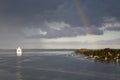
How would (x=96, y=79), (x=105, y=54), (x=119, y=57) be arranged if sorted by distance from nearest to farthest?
(x=96, y=79), (x=119, y=57), (x=105, y=54)

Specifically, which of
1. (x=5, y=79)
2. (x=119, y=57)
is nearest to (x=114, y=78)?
(x=5, y=79)

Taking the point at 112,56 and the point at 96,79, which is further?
the point at 112,56

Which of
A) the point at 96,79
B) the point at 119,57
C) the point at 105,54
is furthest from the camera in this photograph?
the point at 105,54

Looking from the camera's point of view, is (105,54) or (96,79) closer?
(96,79)

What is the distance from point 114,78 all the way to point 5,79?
26583 mm

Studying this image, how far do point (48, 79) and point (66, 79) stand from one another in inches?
178

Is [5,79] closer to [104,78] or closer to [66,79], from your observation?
[66,79]

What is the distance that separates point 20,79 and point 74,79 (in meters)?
13.2

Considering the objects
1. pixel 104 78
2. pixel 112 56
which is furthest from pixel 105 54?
pixel 104 78

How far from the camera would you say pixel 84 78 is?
63938 mm

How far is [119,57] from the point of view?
14362 cm

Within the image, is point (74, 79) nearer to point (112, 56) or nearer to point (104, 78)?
point (104, 78)

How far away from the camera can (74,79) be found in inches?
2468

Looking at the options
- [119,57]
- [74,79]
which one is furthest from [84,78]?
[119,57]
